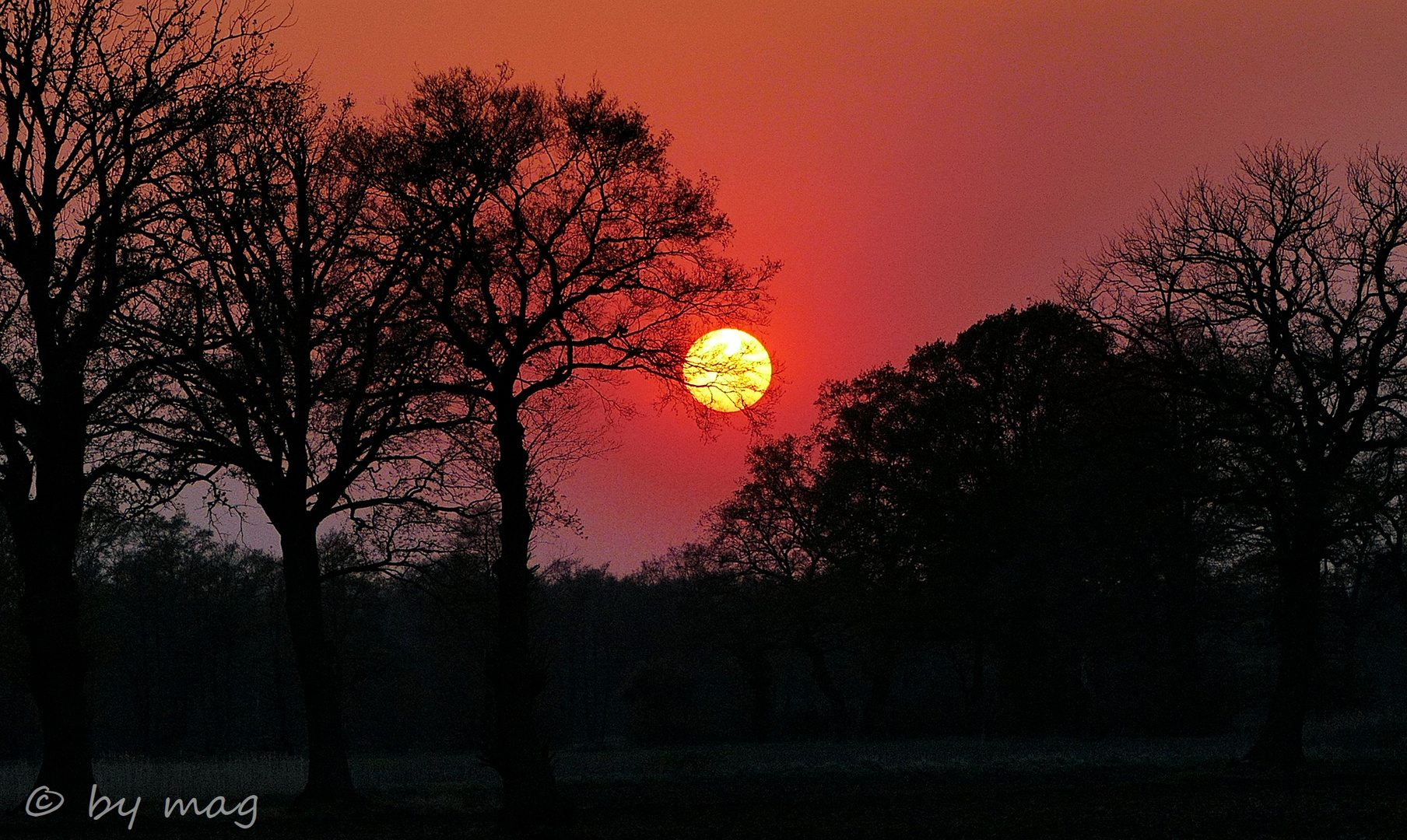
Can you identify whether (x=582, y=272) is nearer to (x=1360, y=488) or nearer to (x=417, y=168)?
(x=417, y=168)

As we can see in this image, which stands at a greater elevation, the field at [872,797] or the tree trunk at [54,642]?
the tree trunk at [54,642]

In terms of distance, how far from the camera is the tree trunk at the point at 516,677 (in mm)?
17516

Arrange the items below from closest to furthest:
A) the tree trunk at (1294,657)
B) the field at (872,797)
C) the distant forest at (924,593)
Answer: the field at (872,797) → the tree trunk at (1294,657) → the distant forest at (924,593)

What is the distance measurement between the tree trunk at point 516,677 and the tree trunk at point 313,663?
596 centimetres

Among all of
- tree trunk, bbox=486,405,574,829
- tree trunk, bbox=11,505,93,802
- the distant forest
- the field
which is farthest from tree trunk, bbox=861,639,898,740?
tree trunk, bbox=11,505,93,802

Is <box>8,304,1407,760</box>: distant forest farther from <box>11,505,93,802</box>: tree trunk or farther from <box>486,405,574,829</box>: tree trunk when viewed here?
<box>486,405,574,829</box>: tree trunk

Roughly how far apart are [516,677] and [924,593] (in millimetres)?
30884

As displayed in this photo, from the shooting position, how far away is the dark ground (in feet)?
55.9

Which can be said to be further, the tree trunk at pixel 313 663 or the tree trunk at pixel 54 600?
the tree trunk at pixel 313 663

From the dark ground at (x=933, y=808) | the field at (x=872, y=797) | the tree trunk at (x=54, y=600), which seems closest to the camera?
the dark ground at (x=933, y=808)

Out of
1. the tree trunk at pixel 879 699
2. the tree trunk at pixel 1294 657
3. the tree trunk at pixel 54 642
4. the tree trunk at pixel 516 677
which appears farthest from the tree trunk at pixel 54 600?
the tree trunk at pixel 879 699

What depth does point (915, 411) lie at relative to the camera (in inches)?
1879

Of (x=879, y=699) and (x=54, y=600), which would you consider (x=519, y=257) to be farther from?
(x=879, y=699)

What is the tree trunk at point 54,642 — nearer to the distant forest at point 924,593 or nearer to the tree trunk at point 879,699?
the distant forest at point 924,593
